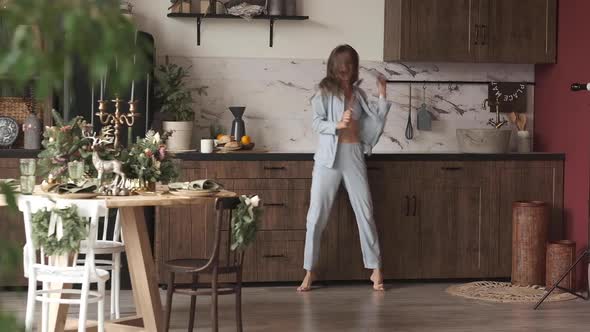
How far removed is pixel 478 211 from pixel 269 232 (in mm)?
1473

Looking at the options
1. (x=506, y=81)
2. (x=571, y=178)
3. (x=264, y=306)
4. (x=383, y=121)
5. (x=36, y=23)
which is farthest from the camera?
A: (x=506, y=81)

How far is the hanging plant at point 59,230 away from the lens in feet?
12.9

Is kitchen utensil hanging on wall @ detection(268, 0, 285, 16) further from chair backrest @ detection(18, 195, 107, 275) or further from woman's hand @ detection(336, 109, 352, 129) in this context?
chair backrest @ detection(18, 195, 107, 275)

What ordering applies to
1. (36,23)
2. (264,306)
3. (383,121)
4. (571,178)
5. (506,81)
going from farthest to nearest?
(506,81) → (571,178) → (383,121) → (264,306) → (36,23)

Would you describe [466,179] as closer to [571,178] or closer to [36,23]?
[571,178]

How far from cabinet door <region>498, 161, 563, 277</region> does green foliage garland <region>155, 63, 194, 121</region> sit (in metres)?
2.23

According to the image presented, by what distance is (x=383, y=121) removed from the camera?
6.26 metres

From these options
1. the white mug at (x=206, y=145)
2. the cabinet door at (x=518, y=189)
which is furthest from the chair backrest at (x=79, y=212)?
the cabinet door at (x=518, y=189)

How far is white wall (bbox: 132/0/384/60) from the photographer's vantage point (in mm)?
6789

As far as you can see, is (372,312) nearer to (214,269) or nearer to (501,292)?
(501,292)

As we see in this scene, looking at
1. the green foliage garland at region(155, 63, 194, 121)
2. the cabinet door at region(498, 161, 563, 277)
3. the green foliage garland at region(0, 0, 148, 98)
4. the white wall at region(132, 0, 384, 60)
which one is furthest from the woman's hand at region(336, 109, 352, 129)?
the green foliage garland at region(0, 0, 148, 98)

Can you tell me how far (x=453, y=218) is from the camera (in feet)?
21.7

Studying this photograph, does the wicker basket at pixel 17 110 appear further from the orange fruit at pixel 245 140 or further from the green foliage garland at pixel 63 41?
the green foliage garland at pixel 63 41

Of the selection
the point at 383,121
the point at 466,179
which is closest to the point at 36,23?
the point at 383,121
